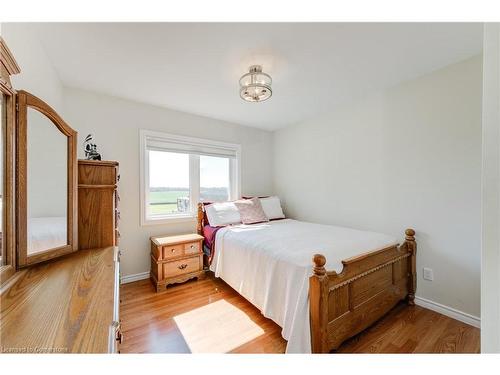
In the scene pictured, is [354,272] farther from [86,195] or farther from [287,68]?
[86,195]

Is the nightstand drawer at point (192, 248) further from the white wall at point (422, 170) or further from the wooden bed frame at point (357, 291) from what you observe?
the white wall at point (422, 170)

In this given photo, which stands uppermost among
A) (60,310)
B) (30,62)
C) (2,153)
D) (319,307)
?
(30,62)

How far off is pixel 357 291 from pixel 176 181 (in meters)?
2.46

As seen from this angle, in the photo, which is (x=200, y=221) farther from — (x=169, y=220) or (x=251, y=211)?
(x=251, y=211)

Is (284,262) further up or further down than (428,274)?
further up

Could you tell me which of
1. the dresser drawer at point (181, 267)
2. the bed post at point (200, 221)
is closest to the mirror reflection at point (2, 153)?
the dresser drawer at point (181, 267)

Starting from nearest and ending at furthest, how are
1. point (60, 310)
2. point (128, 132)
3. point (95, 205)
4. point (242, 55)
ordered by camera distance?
point (60, 310) < point (95, 205) < point (242, 55) < point (128, 132)

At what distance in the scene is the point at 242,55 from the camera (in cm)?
161

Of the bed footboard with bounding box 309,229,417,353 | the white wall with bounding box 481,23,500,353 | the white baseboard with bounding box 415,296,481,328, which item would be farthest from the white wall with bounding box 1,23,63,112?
Result: the white baseboard with bounding box 415,296,481,328

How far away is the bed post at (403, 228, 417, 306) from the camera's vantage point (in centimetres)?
199

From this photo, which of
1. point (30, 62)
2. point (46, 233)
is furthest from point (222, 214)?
point (30, 62)

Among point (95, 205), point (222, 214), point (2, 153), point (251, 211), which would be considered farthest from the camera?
point (251, 211)

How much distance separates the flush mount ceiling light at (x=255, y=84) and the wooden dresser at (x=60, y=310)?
5.41 ft
